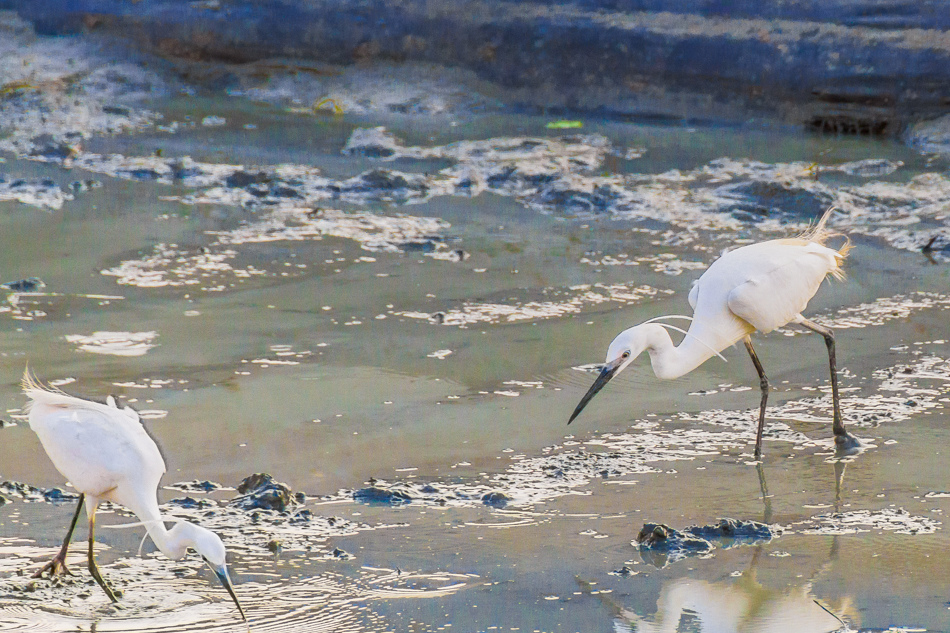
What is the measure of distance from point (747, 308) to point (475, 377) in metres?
1.22

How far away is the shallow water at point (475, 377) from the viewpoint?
349 cm

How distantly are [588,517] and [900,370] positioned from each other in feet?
6.54

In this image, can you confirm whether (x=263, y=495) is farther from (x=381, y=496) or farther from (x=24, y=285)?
(x=24, y=285)

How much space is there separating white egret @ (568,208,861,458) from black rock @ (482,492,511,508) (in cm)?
63

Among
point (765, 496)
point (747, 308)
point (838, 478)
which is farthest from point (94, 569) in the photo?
point (747, 308)

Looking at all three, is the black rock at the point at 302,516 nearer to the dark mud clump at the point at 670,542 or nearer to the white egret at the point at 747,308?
the dark mud clump at the point at 670,542

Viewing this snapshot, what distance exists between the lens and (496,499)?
162 inches

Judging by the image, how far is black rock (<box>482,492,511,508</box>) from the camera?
4.09 metres

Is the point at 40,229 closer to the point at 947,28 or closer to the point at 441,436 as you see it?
the point at 441,436

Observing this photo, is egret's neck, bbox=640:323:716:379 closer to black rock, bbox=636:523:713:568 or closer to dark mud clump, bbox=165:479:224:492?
black rock, bbox=636:523:713:568

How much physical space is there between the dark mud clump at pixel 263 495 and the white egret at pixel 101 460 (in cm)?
43

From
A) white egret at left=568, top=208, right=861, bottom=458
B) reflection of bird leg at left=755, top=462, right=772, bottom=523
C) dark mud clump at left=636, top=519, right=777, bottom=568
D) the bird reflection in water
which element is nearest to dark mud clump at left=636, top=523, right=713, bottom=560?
dark mud clump at left=636, top=519, right=777, bottom=568

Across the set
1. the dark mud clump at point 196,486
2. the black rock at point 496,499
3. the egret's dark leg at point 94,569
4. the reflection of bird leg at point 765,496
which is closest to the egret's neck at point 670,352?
the reflection of bird leg at point 765,496

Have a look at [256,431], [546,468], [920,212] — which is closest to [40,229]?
[256,431]
